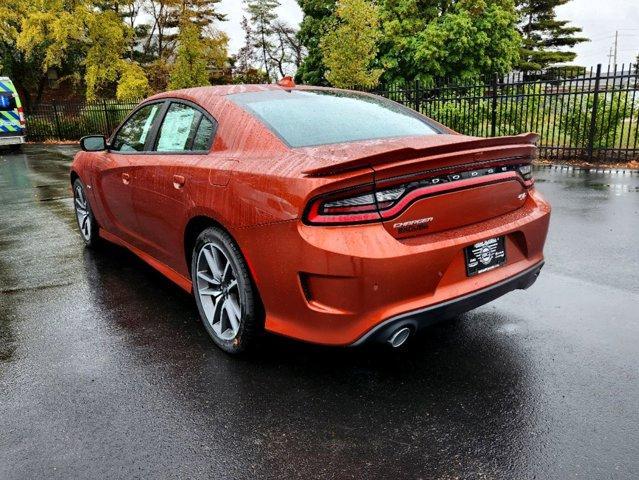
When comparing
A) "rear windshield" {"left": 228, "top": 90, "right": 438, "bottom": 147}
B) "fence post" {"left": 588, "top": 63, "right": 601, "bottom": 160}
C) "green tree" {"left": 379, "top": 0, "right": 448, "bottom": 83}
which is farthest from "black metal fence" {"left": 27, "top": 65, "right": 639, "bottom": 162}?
"green tree" {"left": 379, "top": 0, "right": 448, "bottom": 83}

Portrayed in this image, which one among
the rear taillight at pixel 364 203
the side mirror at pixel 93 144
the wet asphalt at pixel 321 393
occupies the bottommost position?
the wet asphalt at pixel 321 393

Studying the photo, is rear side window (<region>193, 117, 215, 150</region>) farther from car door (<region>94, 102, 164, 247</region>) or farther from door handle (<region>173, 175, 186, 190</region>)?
car door (<region>94, 102, 164, 247</region>)

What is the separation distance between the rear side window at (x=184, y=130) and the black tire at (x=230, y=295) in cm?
64

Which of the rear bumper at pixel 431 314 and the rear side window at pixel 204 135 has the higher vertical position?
the rear side window at pixel 204 135

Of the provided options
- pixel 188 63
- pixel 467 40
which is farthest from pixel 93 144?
pixel 467 40

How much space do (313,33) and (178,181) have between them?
1496 inches

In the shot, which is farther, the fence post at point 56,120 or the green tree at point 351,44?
the fence post at point 56,120

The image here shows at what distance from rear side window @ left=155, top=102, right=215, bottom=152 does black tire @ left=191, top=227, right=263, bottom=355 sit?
0.64m

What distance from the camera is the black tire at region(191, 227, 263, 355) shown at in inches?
112

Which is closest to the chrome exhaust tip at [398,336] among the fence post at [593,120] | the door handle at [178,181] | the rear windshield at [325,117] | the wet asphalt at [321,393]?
the wet asphalt at [321,393]

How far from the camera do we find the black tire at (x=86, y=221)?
17.8ft

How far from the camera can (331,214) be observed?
2.44 meters

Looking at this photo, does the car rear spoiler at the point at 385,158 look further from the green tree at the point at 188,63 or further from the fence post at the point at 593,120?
the green tree at the point at 188,63

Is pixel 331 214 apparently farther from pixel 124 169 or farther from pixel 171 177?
pixel 124 169
